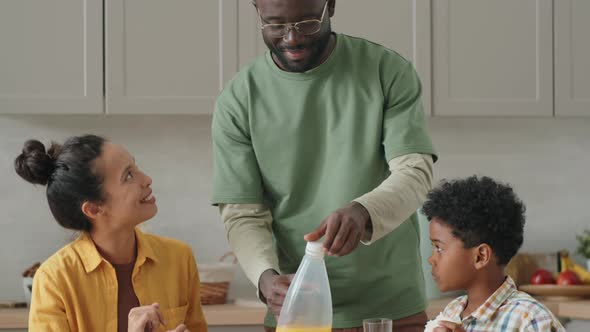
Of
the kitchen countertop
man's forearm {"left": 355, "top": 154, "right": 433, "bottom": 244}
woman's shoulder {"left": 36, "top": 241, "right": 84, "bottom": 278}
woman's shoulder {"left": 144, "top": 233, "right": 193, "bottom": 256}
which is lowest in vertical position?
the kitchen countertop

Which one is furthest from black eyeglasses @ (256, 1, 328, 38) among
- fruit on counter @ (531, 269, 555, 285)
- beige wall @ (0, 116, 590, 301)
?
fruit on counter @ (531, 269, 555, 285)

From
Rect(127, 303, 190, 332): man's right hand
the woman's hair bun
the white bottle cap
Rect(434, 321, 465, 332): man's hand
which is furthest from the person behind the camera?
the woman's hair bun

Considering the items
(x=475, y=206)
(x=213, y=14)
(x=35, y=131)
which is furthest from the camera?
(x=35, y=131)

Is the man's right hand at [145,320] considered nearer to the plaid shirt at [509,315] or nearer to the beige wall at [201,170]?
the plaid shirt at [509,315]

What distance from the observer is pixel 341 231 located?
5.27ft

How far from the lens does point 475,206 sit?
204 centimetres

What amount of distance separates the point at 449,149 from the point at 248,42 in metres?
0.96

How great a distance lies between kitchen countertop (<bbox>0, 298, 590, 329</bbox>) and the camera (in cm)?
308

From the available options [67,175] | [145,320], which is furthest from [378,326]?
[67,175]

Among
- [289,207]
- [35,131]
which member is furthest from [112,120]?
[289,207]

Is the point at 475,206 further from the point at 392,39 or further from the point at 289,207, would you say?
the point at 392,39

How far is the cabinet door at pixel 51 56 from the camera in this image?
3242 mm

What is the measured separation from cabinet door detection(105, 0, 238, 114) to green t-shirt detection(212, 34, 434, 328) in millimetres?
1237

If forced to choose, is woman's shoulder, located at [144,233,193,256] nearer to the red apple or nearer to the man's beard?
the man's beard
